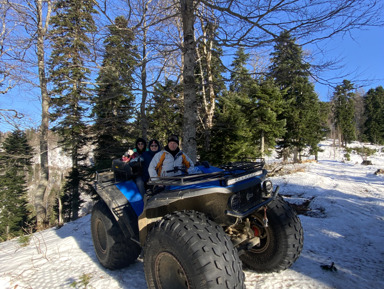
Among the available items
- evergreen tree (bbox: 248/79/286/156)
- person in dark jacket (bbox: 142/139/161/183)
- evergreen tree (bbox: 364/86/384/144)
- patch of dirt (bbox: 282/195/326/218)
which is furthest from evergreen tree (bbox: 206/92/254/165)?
evergreen tree (bbox: 364/86/384/144)

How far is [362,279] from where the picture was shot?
251cm

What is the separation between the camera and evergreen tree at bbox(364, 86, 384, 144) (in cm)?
4067

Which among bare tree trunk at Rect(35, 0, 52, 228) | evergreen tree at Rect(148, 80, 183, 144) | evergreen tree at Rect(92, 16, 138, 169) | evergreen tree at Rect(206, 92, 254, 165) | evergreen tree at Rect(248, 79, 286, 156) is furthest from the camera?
evergreen tree at Rect(248, 79, 286, 156)

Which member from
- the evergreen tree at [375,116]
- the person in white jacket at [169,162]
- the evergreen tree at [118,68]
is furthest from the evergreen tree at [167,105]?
the evergreen tree at [375,116]

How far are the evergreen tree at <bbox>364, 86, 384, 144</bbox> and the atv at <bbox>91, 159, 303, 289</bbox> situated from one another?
48606mm

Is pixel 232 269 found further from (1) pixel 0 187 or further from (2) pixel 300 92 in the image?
(1) pixel 0 187

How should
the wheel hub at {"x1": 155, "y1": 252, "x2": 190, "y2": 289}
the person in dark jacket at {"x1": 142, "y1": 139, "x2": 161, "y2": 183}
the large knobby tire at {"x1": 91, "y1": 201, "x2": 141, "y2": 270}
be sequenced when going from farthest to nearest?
the person in dark jacket at {"x1": 142, "y1": 139, "x2": 161, "y2": 183}
the large knobby tire at {"x1": 91, "y1": 201, "x2": 141, "y2": 270}
the wheel hub at {"x1": 155, "y1": 252, "x2": 190, "y2": 289}

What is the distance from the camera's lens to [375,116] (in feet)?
135

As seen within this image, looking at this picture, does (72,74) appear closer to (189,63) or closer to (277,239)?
(189,63)

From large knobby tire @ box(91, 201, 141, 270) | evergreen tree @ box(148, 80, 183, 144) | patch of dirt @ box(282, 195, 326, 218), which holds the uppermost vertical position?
evergreen tree @ box(148, 80, 183, 144)

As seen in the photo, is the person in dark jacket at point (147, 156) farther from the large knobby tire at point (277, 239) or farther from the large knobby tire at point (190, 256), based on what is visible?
the large knobby tire at point (277, 239)

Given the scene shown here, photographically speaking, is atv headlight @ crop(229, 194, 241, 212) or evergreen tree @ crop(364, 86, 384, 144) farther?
evergreen tree @ crop(364, 86, 384, 144)

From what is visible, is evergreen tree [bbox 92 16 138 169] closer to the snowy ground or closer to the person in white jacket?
the person in white jacket

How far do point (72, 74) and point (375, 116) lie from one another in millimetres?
50260
